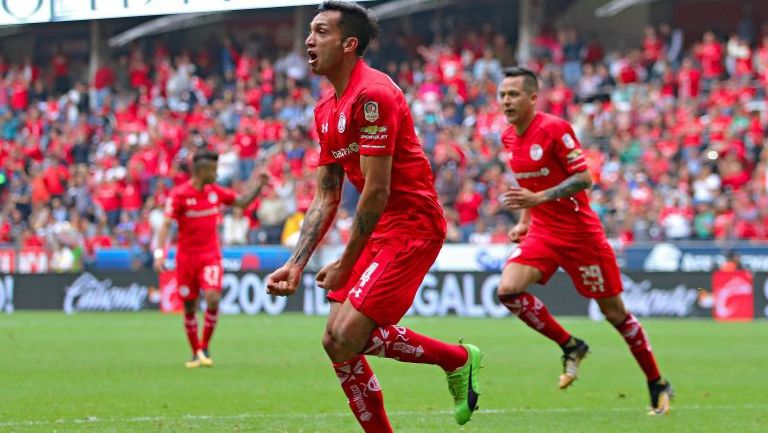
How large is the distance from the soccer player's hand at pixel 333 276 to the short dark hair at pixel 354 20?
1.21 metres

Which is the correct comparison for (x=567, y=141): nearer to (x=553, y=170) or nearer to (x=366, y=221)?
(x=553, y=170)

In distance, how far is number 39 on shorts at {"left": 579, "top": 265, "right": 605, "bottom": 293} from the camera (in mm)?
10734

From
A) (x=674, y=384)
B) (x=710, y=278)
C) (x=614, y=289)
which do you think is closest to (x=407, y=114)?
(x=614, y=289)

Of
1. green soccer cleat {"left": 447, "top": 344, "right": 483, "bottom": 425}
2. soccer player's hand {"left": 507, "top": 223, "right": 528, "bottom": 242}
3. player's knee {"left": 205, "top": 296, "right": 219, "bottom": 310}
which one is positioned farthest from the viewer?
player's knee {"left": 205, "top": 296, "right": 219, "bottom": 310}

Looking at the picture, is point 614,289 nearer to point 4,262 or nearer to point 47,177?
point 4,262

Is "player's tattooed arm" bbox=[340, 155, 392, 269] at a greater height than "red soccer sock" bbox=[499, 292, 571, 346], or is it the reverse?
"player's tattooed arm" bbox=[340, 155, 392, 269]

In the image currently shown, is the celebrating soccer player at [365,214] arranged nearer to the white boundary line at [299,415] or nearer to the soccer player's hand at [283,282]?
the soccer player's hand at [283,282]

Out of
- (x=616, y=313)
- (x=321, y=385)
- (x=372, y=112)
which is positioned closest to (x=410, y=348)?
(x=372, y=112)

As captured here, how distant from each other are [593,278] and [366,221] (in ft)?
13.1

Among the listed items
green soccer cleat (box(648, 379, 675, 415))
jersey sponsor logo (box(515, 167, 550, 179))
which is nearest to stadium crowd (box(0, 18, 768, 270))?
jersey sponsor logo (box(515, 167, 550, 179))

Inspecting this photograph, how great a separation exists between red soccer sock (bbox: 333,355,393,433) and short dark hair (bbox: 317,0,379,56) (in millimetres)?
1765

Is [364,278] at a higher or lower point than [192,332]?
higher

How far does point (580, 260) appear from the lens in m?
10.9

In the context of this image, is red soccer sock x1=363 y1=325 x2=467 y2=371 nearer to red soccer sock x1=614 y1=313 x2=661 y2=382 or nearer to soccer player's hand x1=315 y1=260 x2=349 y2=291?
soccer player's hand x1=315 y1=260 x2=349 y2=291
